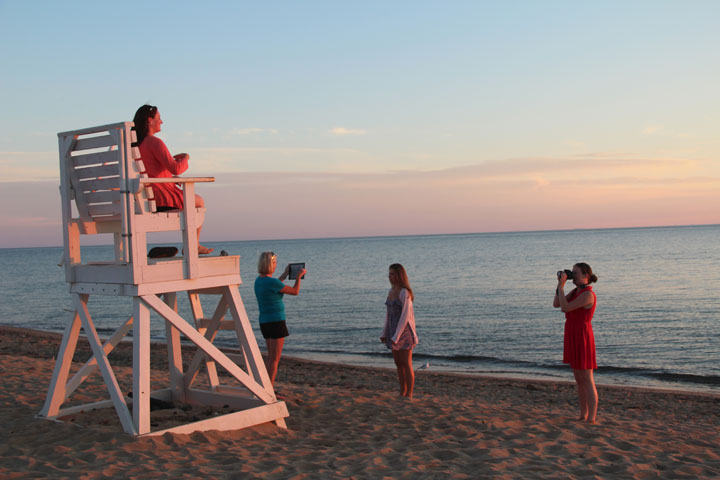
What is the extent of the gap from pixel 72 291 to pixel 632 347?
16.2 metres

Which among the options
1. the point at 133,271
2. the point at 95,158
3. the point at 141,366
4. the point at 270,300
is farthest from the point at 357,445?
the point at 95,158

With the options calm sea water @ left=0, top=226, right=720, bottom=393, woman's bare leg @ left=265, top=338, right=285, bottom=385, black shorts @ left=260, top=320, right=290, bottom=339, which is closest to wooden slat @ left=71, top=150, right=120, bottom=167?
black shorts @ left=260, top=320, right=290, bottom=339

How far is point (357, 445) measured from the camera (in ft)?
17.8

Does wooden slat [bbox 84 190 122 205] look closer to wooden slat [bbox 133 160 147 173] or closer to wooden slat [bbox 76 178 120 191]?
wooden slat [bbox 76 178 120 191]

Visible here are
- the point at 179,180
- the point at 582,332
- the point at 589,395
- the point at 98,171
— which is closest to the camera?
the point at 179,180

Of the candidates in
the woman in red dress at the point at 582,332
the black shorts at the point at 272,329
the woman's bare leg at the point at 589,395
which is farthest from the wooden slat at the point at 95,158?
the woman's bare leg at the point at 589,395

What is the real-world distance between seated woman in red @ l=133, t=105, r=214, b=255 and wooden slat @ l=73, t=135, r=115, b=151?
0.28 metres

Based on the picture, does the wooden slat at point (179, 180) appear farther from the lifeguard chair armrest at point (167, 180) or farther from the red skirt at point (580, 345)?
the red skirt at point (580, 345)

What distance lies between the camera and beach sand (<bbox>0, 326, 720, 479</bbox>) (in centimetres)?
459

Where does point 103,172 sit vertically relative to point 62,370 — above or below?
above

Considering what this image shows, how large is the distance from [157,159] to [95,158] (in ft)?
1.68

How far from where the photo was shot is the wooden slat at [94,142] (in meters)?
5.04

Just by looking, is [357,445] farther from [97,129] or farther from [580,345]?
[97,129]

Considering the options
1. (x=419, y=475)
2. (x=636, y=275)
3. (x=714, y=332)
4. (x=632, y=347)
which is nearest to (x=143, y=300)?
(x=419, y=475)
